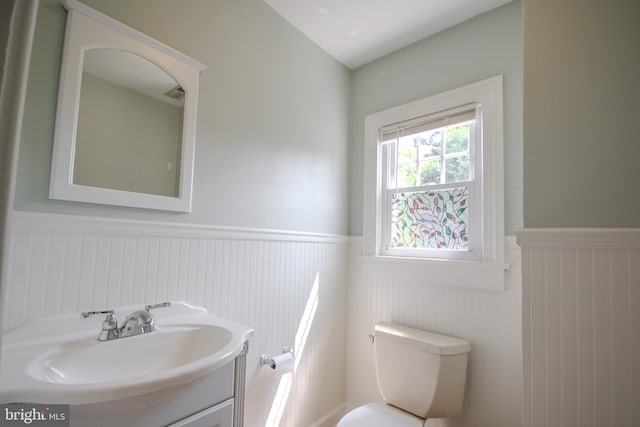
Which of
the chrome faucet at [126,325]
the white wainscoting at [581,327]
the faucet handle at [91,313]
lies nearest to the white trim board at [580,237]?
the white wainscoting at [581,327]

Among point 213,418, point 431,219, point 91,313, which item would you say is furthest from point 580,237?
point 91,313

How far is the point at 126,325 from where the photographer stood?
0.98 m

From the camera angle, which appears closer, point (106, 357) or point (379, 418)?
point (106, 357)

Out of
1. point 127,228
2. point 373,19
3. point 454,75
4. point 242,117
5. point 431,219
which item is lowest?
point 127,228

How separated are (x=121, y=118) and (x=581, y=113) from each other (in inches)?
64.0

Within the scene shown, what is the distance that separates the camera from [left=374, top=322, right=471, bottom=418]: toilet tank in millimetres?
1458

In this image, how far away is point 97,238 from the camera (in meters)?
1.05

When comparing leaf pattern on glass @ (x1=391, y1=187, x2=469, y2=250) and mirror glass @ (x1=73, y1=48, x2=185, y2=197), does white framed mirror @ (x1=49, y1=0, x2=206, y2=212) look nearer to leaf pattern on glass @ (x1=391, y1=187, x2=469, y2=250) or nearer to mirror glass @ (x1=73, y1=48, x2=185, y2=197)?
mirror glass @ (x1=73, y1=48, x2=185, y2=197)

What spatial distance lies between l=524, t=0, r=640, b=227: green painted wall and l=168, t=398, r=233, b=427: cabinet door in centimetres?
118

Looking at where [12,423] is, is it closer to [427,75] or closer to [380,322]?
[380,322]

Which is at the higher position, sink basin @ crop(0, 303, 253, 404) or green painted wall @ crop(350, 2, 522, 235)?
green painted wall @ crop(350, 2, 522, 235)

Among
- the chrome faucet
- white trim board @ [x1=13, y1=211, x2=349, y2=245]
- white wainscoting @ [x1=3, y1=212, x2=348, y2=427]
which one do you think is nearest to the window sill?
white wainscoting @ [x1=3, y1=212, x2=348, y2=427]

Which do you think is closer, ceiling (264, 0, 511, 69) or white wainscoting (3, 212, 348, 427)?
white wainscoting (3, 212, 348, 427)

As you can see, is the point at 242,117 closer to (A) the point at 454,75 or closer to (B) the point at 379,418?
(A) the point at 454,75
